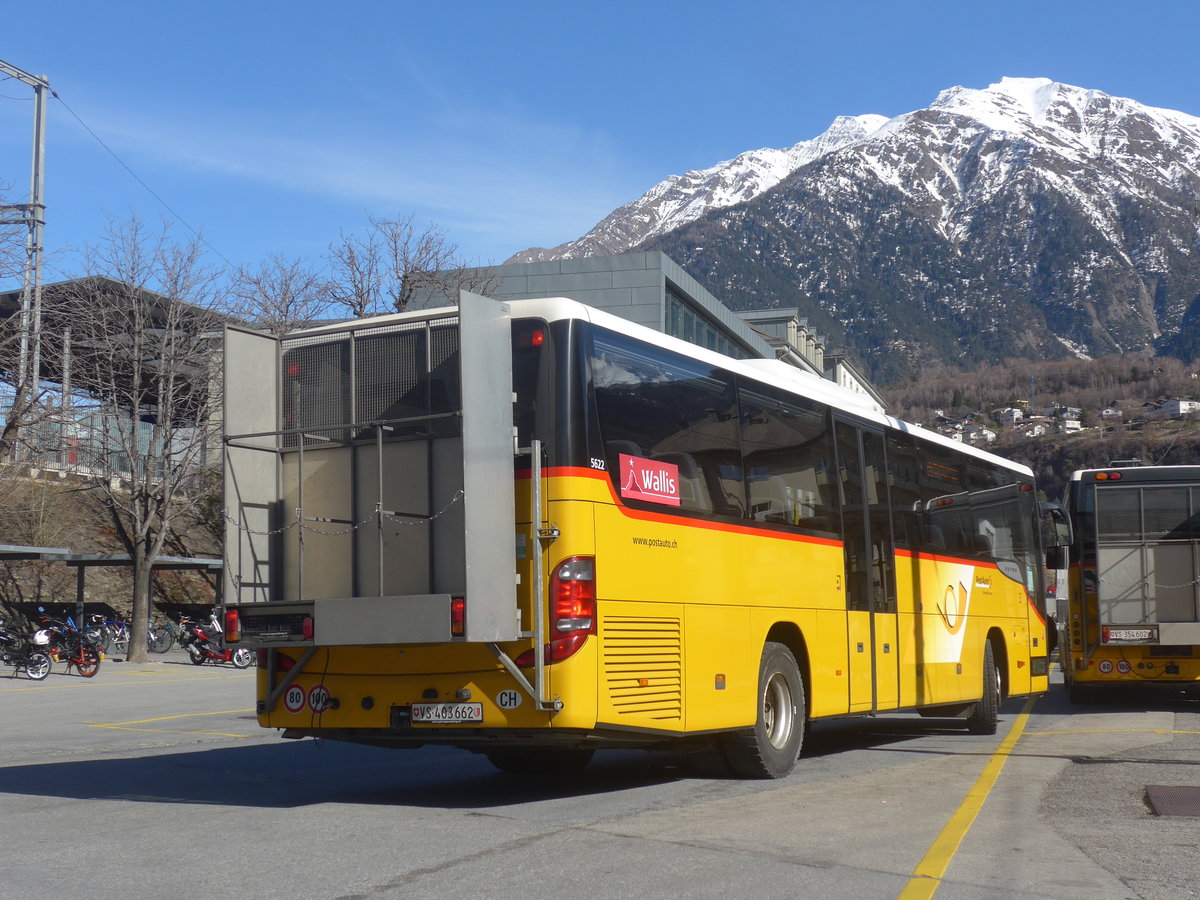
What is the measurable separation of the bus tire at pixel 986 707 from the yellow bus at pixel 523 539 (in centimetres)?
499

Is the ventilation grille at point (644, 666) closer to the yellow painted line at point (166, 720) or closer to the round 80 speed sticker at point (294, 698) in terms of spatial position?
the round 80 speed sticker at point (294, 698)

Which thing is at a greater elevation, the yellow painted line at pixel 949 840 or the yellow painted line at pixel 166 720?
the yellow painted line at pixel 949 840

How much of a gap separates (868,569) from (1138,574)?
28.0 ft

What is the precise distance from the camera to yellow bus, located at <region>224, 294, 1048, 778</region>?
330 inches

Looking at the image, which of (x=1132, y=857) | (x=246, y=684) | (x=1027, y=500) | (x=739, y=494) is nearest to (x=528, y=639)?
(x=739, y=494)

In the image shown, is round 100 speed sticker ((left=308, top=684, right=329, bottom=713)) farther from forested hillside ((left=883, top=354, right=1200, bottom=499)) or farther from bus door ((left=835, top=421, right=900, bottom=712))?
forested hillside ((left=883, top=354, right=1200, bottom=499))

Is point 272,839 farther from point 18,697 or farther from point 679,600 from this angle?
point 18,697

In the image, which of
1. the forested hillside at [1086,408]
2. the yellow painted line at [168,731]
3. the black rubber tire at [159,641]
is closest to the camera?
the yellow painted line at [168,731]

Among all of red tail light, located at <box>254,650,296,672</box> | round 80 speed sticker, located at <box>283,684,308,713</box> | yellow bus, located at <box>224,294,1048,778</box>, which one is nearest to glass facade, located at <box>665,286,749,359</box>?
yellow bus, located at <box>224,294,1048,778</box>

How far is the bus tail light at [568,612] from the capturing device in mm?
8359

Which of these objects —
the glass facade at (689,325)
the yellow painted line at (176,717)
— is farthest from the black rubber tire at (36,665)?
the glass facade at (689,325)

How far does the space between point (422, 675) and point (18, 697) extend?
16381mm

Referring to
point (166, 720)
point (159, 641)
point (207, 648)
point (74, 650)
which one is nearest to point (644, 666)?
point (166, 720)

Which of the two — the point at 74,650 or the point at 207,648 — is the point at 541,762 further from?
the point at 207,648
